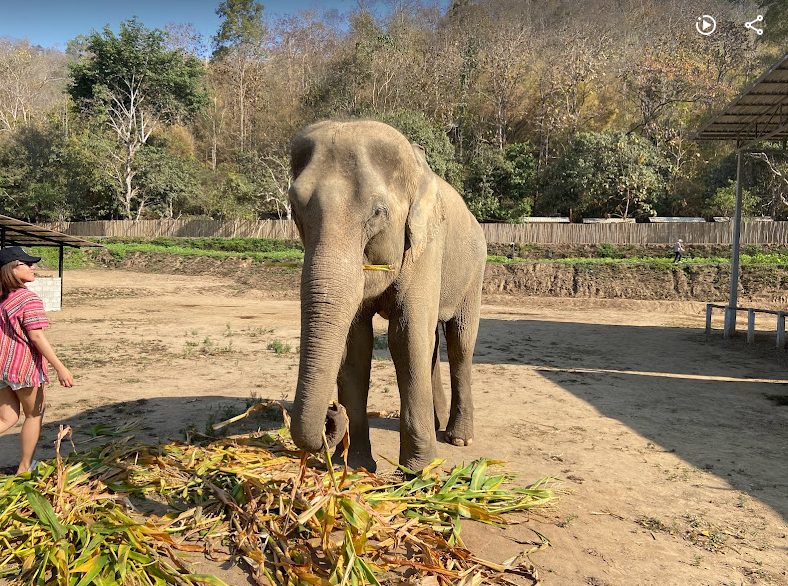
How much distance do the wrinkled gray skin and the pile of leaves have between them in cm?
45

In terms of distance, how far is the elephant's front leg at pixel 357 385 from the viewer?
4590mm

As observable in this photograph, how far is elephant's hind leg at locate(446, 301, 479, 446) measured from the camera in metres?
5.86

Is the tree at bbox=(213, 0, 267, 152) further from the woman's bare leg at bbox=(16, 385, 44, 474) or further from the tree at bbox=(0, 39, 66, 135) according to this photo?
the woman's bare leg at bbox=(16, 385, 44, 474)

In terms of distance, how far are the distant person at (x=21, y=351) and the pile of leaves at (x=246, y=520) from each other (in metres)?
0.46

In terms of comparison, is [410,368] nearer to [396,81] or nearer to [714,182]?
[714,182]

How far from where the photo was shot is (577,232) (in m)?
33.2

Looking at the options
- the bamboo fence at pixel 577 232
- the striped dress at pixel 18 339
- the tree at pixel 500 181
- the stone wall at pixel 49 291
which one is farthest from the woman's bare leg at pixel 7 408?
the tree at pixel 500 181

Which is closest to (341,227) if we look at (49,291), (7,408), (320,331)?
(320,331)

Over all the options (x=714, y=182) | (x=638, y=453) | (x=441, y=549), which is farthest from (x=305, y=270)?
(x=714, y=182)

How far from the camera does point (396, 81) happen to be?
48875 mm

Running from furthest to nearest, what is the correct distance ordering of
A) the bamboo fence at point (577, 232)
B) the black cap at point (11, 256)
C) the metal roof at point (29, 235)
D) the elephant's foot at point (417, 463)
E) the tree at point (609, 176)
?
the tree at point (609, 176) → the bamboo fence at point (577, 232) → the metal roof at point (29, 235) → the elephant's foot at point (417, 463) → the black cap at point (11, 256)

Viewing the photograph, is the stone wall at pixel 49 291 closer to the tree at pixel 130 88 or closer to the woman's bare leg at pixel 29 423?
the woman's bare leg at pixel 29 423

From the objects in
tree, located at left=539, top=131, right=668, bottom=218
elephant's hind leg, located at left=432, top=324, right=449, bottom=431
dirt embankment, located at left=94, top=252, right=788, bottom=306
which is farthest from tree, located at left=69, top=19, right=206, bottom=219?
elephant's hind leg, located at left=432, top=324, right=449, bottom=431

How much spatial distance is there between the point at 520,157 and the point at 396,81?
13641mm
